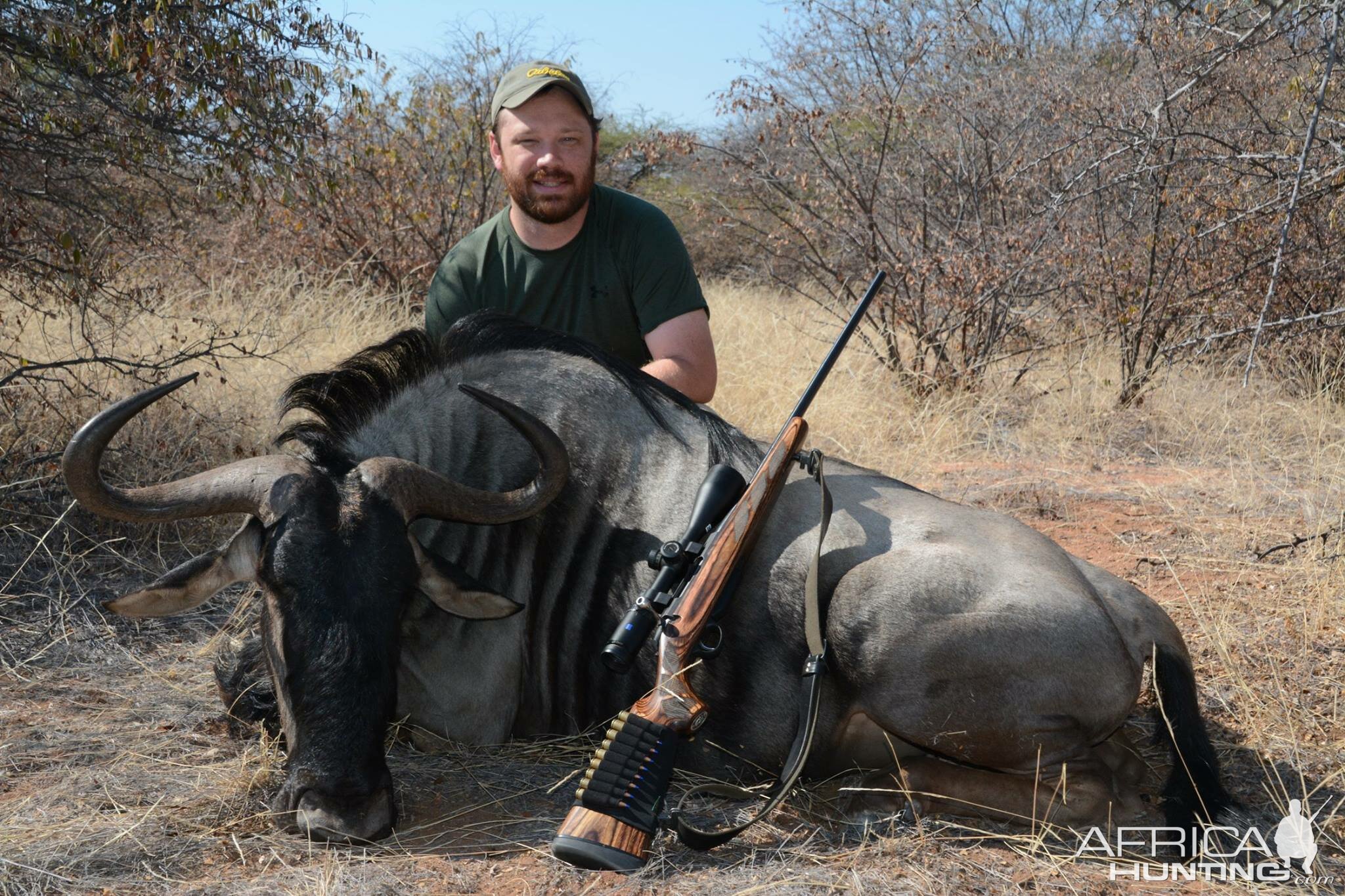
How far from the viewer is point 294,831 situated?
262 centimetres

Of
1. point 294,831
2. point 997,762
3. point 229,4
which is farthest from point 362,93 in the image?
point 997,762

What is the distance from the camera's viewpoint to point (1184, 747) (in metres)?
2.84

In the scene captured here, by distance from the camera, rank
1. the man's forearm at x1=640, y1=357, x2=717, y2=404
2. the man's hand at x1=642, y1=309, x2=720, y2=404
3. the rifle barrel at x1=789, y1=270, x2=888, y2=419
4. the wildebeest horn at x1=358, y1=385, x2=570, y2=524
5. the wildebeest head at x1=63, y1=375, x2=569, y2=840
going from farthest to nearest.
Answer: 1. the man's hand at x1=642, y1=309, x2=720, y2=404
2. the man's forearm at x1=640, y1=357, x2=717, y2=404
3. the rifle barrel at x1=789, y1=270, x2=888, y2=419
4. the wildebeest horn at x1=358, y1=385, x2=570, y2=524
5. the wildebeest head at x1=63, y1=375, x2=569, y2=840

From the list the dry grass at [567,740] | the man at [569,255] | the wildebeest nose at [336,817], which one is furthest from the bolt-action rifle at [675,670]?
the man at [569,255]

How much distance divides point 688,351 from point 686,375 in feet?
0.38

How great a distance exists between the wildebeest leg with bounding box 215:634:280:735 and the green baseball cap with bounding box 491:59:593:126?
6.95ft

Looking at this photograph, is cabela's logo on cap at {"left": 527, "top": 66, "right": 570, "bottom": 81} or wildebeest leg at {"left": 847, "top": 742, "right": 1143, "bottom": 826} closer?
wildebeest leg at {"left": 847, "top": 742, "right": 1143, "bottom": 826}

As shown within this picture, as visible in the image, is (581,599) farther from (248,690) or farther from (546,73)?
(546,73)

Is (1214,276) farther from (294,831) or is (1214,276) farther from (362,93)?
(294,831)

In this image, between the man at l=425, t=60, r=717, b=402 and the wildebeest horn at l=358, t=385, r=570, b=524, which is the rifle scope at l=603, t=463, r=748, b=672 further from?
the man at l=425, t=60, r=717, b=402

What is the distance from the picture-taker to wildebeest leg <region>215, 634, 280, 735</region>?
3236 mm

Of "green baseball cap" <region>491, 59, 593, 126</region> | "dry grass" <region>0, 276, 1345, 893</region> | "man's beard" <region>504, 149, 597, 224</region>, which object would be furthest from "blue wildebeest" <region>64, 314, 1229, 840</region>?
"green baseball cap" <region>491, 59, 593, 126</region>

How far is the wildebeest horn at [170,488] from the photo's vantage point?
2.62m

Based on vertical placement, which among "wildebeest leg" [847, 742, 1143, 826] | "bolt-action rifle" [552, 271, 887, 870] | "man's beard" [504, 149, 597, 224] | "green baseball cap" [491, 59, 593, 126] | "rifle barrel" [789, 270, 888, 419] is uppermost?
"green baseball cap" [491, 59, 593, 126]
